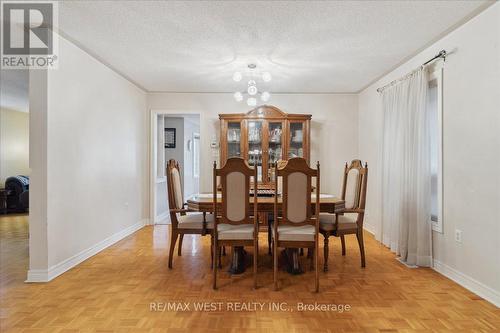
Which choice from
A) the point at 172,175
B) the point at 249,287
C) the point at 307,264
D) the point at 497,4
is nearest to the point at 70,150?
the point at 172,175

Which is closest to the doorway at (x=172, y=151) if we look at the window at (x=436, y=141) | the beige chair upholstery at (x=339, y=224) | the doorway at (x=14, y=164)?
the doorway at (x=14, y=164)

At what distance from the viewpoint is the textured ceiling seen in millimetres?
2379

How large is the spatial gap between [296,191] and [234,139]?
2.59m

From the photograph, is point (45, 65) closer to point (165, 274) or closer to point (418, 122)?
point (165, 274)

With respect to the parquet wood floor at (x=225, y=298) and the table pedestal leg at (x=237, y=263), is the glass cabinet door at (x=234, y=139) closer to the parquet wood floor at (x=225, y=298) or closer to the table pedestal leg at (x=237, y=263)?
the parquet wood floor at (x=225, y=298)

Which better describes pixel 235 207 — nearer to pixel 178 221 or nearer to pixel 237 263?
pixel 237 263

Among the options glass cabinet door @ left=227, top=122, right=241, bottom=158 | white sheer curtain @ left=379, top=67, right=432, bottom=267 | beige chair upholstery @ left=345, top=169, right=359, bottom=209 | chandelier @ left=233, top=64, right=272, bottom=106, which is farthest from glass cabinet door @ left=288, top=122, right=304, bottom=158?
beige chair upholstery @ left=345, top=169, right=359, bottom=209

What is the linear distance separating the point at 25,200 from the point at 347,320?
16.8 ft

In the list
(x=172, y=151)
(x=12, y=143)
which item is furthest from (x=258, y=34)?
(x=12, y=143)

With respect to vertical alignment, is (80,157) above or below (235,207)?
above

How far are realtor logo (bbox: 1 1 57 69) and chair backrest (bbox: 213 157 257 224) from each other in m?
1.87

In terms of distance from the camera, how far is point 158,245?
12.7 feet

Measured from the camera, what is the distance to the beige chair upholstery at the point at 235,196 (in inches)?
97.7

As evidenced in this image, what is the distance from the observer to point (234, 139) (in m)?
4.87
